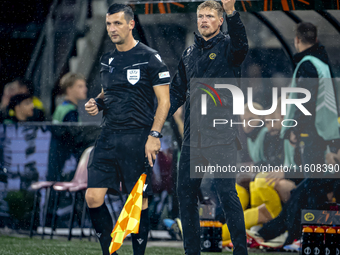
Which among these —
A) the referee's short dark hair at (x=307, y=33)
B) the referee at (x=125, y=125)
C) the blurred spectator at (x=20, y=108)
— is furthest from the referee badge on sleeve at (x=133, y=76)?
the blurred spectator at (x=20, y=108)

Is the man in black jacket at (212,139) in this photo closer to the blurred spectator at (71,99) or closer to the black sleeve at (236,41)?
the black sleeve at (236,41)

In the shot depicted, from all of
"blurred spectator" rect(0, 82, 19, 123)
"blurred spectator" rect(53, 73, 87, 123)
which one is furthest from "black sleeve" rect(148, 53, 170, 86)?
"blurred spectator" rect(0, 82, 19, 123)

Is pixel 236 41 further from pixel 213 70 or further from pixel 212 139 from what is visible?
pixel 212 139

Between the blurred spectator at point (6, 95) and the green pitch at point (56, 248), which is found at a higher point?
the blurred spectator at point (6, 95)

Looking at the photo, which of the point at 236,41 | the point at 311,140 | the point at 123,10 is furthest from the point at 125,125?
the point at 311,140

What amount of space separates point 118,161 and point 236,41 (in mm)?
1243

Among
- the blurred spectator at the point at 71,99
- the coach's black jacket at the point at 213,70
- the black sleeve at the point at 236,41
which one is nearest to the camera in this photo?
the black sleeve at the point at 236,41

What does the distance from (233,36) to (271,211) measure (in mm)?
2427

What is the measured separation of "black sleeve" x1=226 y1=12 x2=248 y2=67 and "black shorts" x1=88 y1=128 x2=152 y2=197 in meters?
0.91

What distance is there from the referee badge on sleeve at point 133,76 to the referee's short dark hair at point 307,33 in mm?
2244

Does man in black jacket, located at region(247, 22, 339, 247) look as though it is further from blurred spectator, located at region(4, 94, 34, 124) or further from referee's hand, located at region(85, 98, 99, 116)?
blurred spectator, located at region(4, 94, 34, 124)

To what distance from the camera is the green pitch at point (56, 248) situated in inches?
182

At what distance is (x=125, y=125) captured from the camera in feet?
12.7

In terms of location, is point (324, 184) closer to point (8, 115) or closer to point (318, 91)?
point (318, 91)
